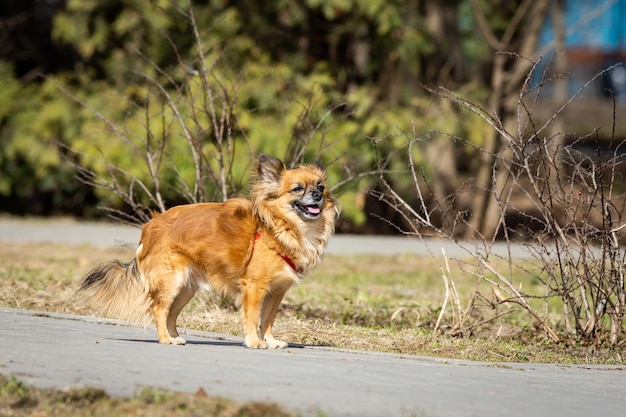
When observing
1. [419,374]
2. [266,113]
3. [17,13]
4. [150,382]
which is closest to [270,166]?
[419,374]

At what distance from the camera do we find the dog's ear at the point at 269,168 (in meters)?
8.73

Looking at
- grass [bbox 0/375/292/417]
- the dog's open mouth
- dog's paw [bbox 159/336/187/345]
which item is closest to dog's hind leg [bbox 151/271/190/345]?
dog's paw [bbox 159/336/187/345]

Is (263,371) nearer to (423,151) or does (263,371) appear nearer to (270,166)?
(270,166)

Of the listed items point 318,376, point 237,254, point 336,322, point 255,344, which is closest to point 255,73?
point 336,322

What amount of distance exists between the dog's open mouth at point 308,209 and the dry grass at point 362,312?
4.15 ft

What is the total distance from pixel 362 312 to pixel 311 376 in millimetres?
5362

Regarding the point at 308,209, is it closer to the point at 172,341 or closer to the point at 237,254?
the point at 237,254

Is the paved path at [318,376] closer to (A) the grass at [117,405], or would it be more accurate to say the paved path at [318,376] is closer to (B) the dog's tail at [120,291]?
(A) the grass at [117,405]

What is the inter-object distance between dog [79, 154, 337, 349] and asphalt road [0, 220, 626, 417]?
30cm

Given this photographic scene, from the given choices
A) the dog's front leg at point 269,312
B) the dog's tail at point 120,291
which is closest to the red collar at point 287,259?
the dog's front leg at point 269,312

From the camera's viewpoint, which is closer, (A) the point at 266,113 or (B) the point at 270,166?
(B) the point at 270,166

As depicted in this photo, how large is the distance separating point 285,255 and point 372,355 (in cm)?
103

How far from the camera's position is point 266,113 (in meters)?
23.8

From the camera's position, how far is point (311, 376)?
21.8 feet
